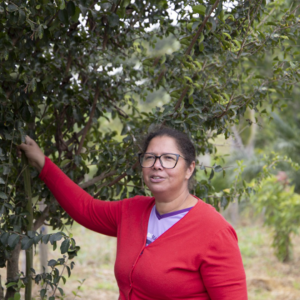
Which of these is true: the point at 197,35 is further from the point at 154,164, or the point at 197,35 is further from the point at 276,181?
the point at 276,181

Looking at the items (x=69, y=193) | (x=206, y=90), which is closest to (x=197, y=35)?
(x=206, y=90)

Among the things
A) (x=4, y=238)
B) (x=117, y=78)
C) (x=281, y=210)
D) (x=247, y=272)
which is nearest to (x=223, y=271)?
(x=4, y=238)

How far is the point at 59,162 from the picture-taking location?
2.67 metres

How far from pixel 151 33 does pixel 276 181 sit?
591cm

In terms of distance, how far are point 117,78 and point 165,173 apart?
1.13 meters

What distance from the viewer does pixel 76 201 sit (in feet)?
7.49

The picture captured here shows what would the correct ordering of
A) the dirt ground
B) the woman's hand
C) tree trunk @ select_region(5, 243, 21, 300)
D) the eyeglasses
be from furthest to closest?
the dirt ground → tree trunk @ select_region(5, 243, 21, 300) → the woman's hand → the eyeglasses

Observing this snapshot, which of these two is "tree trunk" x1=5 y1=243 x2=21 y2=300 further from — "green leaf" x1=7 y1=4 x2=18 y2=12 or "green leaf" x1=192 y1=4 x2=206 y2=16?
"green leaf" x1=192 y1=4 x2=206 y2=16

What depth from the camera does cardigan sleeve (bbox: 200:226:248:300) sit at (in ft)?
5.71

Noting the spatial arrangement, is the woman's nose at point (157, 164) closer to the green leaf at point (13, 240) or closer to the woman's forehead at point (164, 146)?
the woman's forehead at point (164, 146)

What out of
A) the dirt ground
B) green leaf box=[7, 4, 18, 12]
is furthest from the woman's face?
the dirt ground

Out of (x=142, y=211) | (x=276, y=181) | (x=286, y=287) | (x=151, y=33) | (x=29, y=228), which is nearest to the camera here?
(x=142, y=211)

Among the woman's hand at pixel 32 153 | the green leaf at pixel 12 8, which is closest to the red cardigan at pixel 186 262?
the woman's hand at pixel 32 153

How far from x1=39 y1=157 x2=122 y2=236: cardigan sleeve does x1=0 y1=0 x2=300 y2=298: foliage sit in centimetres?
20
